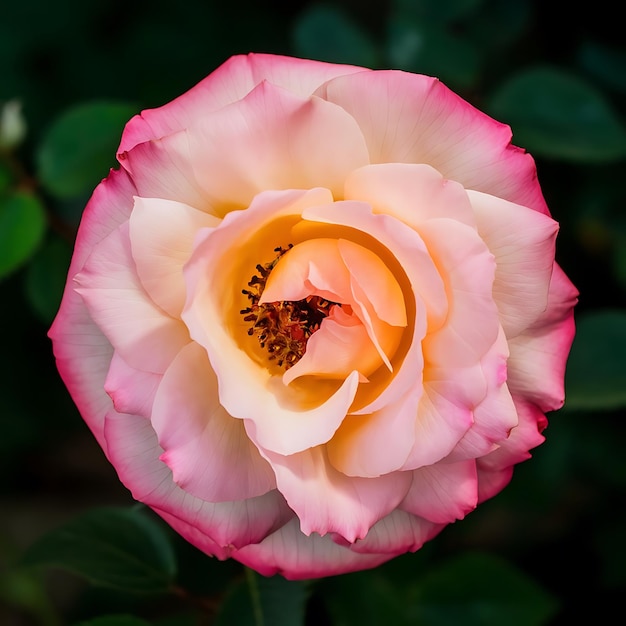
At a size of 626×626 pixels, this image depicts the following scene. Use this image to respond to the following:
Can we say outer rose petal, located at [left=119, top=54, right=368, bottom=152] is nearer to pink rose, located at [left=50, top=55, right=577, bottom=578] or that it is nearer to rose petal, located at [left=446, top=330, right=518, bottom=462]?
pink rose, located at [left=50, top=55, right=577, bottom=578]

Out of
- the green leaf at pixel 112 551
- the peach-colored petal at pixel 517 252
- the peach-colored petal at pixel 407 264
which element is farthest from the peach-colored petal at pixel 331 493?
the green leaf at pixel 112 551

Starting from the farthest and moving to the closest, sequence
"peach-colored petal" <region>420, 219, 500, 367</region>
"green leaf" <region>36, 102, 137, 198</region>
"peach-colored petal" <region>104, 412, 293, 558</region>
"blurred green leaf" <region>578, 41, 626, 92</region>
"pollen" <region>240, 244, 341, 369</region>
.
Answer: "blurred green leaf" <region>578, 41, 626, 92</region> < "green leaf" <region>36, 102, 137, 198</region> < "pollen" <region>240, 244, 341, 369</region> < "peach-colored petal" <region>104, 412, 293, 558</region> < "peach-colored petal" <region>420, 219, 500, 367</region>

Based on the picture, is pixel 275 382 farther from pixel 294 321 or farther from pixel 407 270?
pixel 407 270

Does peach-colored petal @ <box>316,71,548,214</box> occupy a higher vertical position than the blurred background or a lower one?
higher

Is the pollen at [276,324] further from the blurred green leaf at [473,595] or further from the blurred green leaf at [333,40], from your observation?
the blurred green leaf at [333,40]

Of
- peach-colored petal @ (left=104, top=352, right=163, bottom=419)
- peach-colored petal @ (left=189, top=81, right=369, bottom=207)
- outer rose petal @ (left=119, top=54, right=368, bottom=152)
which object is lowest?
peach-colored petal @ (left=104, top=352, right=163, bottom=419)

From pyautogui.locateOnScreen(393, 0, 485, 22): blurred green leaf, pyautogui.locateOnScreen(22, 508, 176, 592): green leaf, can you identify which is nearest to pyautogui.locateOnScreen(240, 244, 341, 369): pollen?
pyautogui.locateOnScreen(22, 508, 176, 592): green leaf

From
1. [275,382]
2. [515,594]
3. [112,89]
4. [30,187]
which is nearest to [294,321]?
[275,382]

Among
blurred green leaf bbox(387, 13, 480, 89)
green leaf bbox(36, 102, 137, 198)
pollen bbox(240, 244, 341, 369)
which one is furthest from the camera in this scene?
blurred green leaf bbox(387, 13, 480, 89)
